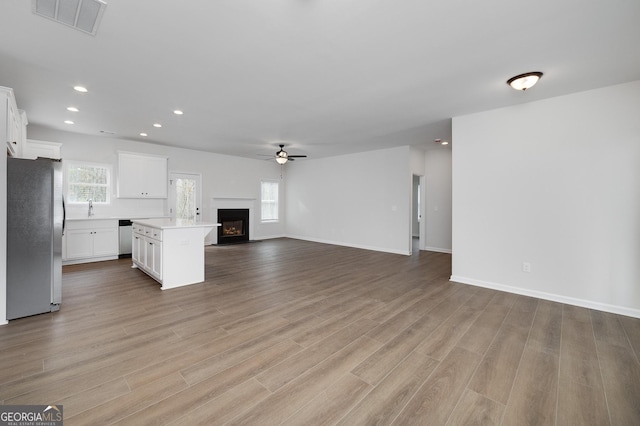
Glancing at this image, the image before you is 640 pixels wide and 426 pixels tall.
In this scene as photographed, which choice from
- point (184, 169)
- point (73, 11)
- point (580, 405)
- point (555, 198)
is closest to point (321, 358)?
point (580, 405)

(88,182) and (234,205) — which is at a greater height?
(88,182)

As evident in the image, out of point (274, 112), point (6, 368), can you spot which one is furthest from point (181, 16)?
point (6, 368)

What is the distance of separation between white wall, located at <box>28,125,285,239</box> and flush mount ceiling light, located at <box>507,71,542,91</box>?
7303mm

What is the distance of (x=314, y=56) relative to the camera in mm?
2621

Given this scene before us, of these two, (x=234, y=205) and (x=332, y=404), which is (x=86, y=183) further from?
(x=332, y=404)

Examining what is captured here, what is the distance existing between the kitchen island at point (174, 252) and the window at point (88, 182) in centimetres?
271

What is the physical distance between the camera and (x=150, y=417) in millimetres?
1539

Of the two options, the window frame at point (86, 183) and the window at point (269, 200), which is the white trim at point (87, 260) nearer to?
the window frame at point (86, 183)

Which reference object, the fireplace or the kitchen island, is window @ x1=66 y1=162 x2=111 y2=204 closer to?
the kitchen island

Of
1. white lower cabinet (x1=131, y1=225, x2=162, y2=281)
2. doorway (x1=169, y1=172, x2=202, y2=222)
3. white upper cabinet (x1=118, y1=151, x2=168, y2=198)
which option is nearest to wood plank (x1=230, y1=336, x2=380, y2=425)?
white lower cabinet (x1=131, y1=225, x2=162, y2=281)

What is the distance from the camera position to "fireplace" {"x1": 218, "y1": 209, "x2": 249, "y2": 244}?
819cm

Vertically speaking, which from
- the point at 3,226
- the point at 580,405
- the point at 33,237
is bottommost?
the point at 580,405

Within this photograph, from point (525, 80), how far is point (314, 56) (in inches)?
92.5

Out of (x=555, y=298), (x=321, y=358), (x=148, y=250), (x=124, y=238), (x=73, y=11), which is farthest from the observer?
(x=124, y=238)
